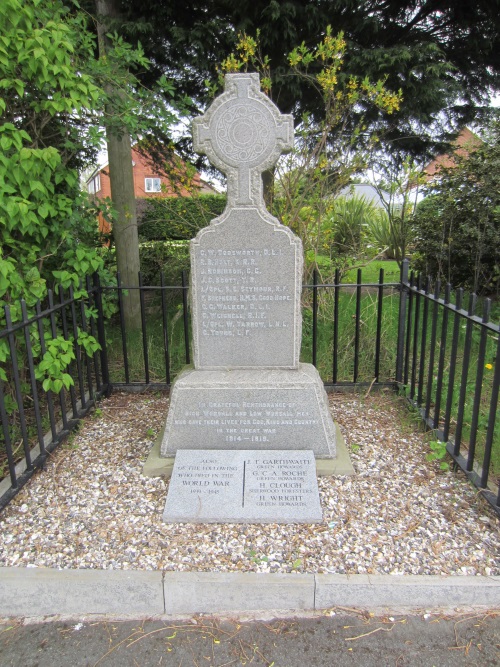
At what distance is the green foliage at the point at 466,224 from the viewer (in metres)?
6.32

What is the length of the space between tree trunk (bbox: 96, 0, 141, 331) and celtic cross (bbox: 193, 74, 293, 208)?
2.94 m

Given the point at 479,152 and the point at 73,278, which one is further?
the point at 479,152

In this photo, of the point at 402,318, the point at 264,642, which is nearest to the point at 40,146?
the point at 402,318

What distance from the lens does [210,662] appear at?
1985mm

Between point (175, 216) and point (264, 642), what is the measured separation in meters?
6.02

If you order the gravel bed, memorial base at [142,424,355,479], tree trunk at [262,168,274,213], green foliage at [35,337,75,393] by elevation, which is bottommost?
the gravel bed

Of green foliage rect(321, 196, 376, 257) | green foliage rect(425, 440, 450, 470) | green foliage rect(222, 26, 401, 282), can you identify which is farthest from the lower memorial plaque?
green foliage rect(321, 196, 376, 257)

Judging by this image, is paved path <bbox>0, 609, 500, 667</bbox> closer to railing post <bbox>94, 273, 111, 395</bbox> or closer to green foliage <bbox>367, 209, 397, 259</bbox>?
railing post <bbox>94, 273, 111, 395</bbox>

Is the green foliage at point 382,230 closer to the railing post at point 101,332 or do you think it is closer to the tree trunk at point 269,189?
the tree trunk at point 269,189

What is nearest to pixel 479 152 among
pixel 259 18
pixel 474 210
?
pixel 474 210

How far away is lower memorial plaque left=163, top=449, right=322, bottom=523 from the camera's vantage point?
2676 mm

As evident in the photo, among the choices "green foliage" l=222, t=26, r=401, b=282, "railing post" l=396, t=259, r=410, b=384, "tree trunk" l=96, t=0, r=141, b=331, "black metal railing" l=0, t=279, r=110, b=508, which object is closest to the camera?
"black metal railing" l=0, t=279, r=110, b=508

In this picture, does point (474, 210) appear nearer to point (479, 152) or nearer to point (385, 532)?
point (479, 152)

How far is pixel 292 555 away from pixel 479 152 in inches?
243
